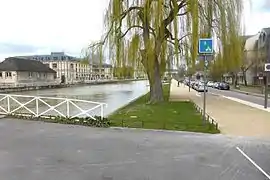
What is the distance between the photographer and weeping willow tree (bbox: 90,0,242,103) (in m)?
24.8

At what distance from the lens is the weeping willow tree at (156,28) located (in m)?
24.8

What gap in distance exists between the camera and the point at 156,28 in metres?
24.1

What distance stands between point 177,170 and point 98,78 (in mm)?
145167

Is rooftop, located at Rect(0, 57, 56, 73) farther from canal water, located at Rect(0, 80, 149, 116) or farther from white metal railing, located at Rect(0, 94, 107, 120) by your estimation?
white metal railing, located at Rect(0, 94, 107, 120)

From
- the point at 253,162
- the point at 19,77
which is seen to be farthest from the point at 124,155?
the point at 19,77

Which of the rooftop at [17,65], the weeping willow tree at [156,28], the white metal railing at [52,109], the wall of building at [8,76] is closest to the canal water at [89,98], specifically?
the white metal railing at [52,109]

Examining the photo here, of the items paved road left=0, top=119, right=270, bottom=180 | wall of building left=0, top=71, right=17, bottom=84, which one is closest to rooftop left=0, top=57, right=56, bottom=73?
wall of building left=0, top=71, right=17, bottom=84

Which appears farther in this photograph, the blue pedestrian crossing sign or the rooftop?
the rooftop

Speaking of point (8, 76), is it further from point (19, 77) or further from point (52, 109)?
point (52, 109)

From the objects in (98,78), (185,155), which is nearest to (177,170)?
(185,155)

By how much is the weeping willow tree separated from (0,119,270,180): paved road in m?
12.5

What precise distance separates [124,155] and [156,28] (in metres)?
15.7

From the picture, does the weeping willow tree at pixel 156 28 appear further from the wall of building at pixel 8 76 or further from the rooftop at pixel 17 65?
the rooftop at pixel 17 65

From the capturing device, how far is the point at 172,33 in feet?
85.8
